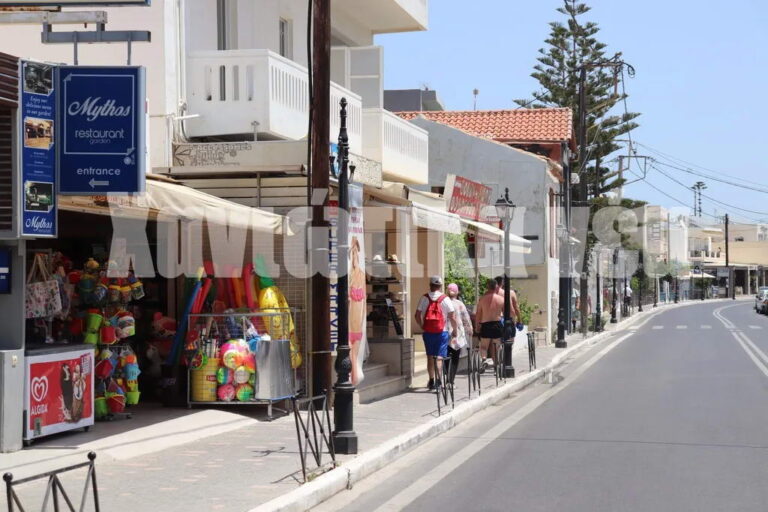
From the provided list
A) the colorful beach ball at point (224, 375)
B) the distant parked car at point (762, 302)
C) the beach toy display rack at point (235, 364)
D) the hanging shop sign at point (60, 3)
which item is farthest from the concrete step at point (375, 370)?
the distant parked car at point (762, 302)

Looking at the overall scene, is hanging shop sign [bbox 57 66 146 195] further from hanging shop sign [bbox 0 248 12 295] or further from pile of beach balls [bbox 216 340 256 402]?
pile of beach balls [bbox 216 340 256 402]

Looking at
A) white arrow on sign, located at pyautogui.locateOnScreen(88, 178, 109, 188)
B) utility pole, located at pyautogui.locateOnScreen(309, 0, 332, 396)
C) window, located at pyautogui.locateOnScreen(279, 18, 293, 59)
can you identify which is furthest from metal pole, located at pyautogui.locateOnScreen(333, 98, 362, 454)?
window, located at pyautogui.locateOnScreen(279, 18, 293, 59)

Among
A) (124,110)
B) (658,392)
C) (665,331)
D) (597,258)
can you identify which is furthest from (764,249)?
(124,110)

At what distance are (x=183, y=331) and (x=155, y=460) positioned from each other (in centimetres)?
380

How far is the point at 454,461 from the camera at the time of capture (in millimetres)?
11492

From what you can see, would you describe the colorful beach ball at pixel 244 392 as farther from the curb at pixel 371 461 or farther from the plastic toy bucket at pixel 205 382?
the curb at pixel 371 461

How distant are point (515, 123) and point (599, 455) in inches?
1480

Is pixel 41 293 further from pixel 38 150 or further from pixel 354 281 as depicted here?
pixel 354 281

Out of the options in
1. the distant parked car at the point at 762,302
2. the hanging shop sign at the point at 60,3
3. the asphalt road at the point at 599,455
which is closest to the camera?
the asphalt road at the point at 599,455

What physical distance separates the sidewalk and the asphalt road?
2.10 ft

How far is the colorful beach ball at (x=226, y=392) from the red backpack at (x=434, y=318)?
4.73m

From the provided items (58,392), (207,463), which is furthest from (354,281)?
(207,463)

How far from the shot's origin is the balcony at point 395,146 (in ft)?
71.3

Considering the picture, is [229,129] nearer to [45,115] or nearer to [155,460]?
[45,115]
